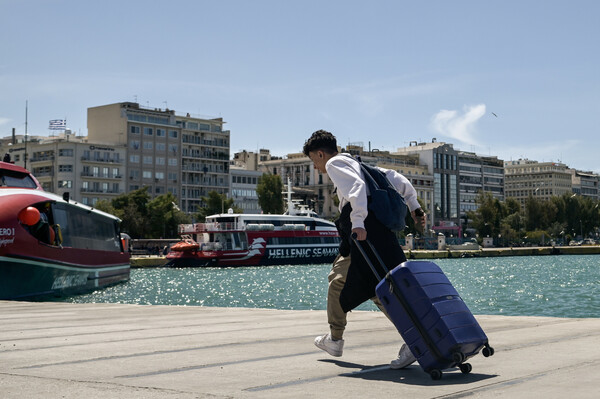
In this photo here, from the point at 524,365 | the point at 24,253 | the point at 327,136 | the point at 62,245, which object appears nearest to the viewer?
the point at 524,365

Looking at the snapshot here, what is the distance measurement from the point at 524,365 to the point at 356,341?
2036 mm

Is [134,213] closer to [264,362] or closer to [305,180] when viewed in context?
[305,180]

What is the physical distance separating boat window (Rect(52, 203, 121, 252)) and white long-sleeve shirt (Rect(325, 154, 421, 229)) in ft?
67.7

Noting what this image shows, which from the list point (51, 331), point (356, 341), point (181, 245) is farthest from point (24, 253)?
point (181, 245)

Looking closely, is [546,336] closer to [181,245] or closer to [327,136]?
[327,136]

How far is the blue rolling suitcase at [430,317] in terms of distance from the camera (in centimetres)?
508

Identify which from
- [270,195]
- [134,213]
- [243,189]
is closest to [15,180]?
[134,213]

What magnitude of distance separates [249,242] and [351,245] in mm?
67135

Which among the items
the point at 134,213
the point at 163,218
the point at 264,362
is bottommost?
the point at 264,362

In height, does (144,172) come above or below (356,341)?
above

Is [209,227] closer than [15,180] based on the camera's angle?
No

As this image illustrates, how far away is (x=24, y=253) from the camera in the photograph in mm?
23188

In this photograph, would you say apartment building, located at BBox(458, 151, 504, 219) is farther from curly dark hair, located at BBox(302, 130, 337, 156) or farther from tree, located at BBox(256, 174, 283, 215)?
curly dark hair, located at BBox(302, 130, 337, 156)

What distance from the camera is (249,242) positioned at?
239 feet
